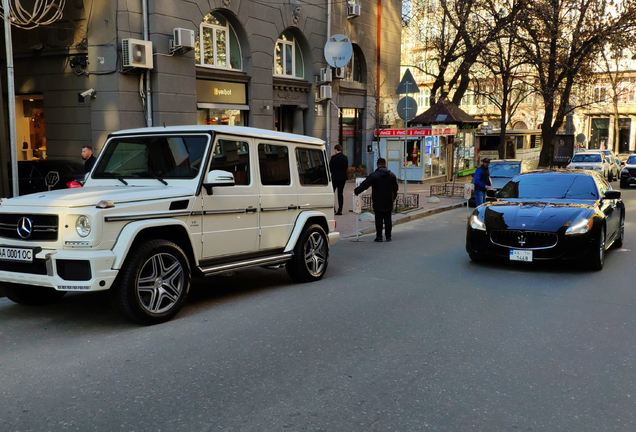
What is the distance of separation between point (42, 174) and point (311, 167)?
28.3 feet

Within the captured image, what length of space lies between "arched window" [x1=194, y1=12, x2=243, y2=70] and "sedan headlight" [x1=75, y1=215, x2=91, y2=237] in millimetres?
14030

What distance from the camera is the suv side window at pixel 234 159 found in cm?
682

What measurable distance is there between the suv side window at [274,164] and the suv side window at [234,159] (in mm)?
265

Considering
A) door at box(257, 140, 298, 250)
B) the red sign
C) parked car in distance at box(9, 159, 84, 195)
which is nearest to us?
door at box(257, 140, 298, 250)

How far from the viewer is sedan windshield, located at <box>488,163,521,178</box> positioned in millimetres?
21000

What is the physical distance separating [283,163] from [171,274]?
247cm

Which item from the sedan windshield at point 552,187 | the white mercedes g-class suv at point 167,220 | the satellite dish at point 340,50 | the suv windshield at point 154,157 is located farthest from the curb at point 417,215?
the suv windshield at point 154,157

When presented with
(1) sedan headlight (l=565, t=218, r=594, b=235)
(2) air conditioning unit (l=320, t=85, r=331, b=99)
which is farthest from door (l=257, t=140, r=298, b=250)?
(2) air conditioning unit (l=320, t=85, r=331, b=99)

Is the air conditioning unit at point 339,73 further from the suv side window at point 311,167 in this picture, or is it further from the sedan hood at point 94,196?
the sedan hood at point 94,196

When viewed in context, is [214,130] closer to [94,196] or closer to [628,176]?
[94,196]

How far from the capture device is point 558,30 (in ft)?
93.7

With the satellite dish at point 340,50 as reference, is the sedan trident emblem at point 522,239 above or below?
below

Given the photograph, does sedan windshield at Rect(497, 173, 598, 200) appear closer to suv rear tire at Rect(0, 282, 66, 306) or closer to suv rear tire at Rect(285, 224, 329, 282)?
suv rear tire at Rect(285, 224, 329, 282)

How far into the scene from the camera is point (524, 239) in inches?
348
